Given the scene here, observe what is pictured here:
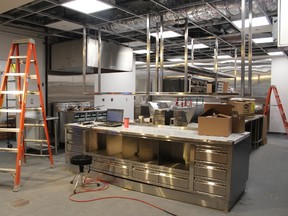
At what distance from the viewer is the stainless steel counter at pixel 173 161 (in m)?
2.85

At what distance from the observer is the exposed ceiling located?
3992mm

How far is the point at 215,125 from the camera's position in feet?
10.2

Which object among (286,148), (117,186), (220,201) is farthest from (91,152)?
(286,148)

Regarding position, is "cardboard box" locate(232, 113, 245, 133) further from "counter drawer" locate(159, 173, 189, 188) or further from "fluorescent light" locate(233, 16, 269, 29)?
"fluorescent light" locate(233, 16, 269, 29)

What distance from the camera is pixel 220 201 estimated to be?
2863 mm

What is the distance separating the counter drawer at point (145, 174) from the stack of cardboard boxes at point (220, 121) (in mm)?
828

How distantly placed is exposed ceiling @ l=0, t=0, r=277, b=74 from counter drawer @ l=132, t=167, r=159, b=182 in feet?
8.46

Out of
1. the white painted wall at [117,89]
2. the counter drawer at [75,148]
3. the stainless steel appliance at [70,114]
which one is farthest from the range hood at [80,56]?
the counter drawer at [75,148]

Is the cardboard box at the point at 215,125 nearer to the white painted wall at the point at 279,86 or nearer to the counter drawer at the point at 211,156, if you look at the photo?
the counter drawer at the point at 211,156

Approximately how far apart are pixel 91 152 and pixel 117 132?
74 cm

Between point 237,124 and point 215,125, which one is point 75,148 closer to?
point 215,125

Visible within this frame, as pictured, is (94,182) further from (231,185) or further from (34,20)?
(34,20)

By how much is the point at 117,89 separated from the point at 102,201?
5.69m

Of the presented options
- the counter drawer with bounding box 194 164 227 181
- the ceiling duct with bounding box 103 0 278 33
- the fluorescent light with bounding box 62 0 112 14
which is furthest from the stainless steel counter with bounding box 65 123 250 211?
the ceiling duct with bounding box 103 0 278 33
